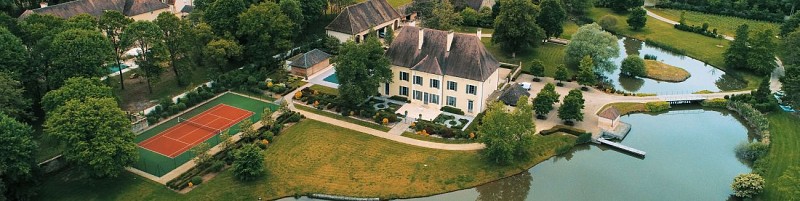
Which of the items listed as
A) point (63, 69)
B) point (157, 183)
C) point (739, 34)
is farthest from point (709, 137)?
point (63, 69)

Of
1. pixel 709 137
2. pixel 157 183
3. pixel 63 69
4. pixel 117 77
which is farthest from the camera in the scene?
pixel 117 77

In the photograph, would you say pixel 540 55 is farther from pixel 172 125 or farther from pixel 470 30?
pixel 172 125

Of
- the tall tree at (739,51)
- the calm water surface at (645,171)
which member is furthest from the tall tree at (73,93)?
the tall tree at (739,51)

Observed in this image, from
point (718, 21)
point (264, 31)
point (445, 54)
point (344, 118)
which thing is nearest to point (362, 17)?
point (264, 31)

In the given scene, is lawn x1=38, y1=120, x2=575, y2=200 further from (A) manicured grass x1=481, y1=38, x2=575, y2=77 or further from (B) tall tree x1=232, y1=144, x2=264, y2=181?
(A) manicured grass x1=481, y1=38, x2=575, y2=77

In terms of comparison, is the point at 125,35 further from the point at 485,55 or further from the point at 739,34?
the point at 739,34

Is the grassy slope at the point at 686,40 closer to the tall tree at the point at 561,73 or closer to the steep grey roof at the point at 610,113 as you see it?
the tall tree at the point at 561,73

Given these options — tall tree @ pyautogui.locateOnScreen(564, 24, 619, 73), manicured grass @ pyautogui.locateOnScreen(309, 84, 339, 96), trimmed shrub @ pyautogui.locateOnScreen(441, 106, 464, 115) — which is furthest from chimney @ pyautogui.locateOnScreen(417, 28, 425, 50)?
tall tree @ pyautogui.locateOnScreen(564, 24, 619, 73)
